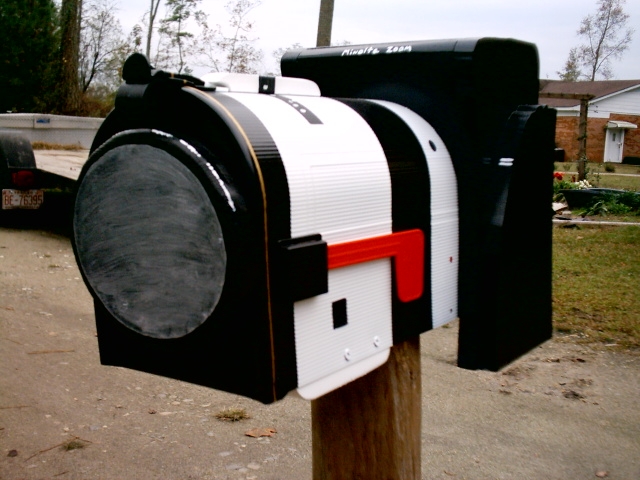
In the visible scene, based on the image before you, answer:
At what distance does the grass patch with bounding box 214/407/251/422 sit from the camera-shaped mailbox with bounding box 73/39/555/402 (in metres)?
1.90

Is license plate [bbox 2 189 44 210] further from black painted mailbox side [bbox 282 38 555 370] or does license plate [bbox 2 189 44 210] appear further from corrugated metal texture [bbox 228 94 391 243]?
corrugated metal texture [bbox 228 94 391 243]

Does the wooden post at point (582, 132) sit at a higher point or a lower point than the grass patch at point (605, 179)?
higher

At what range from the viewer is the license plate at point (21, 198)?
640 cm

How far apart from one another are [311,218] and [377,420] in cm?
80

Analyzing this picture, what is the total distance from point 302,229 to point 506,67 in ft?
2.74

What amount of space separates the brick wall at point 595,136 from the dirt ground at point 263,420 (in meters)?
34.1

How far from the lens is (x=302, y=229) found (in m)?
1.32

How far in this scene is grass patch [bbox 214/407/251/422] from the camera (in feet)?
11.5

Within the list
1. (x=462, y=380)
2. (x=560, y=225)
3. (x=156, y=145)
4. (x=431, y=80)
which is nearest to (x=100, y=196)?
(x=156, y=145)

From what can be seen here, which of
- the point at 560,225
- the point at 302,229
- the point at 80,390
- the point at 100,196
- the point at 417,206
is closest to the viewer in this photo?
the point at 302,229

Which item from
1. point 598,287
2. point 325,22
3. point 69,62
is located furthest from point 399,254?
point 69,62

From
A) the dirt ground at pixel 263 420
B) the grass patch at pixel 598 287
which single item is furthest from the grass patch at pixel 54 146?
the grass patch at pixel 598 287

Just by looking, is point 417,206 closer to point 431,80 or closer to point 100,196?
point 431,80

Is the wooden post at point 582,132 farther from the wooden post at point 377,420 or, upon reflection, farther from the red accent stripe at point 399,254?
the red accent stripe at point 399,254
